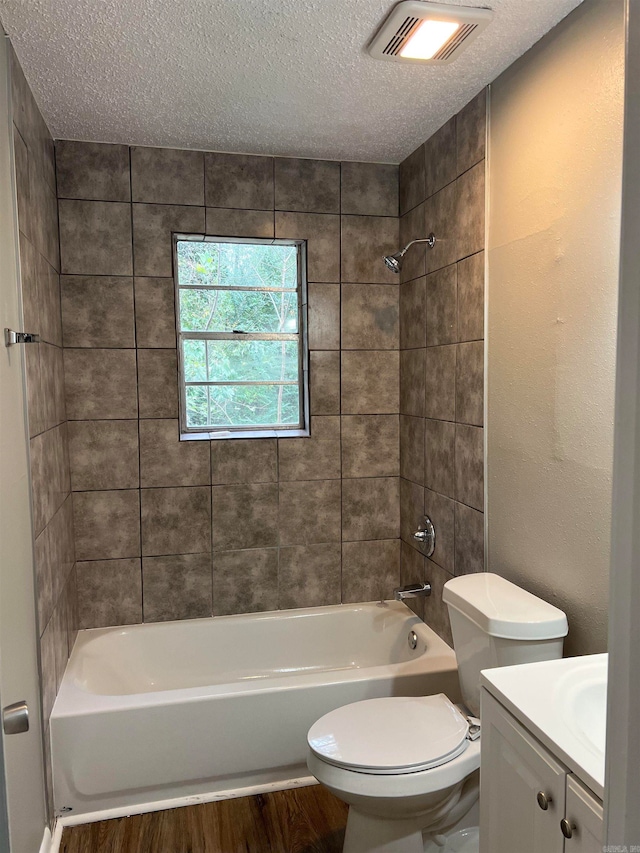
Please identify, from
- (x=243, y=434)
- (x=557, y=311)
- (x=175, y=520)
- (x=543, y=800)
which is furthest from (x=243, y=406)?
(x=543, y=800)

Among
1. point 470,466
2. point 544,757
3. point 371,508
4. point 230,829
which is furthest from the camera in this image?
point 371,508

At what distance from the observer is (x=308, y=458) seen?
3059 mm

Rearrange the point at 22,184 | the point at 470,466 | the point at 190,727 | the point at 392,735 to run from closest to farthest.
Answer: the point at 392,735 < the point at 22,184 < the point at 190,727 < the point at 470,466

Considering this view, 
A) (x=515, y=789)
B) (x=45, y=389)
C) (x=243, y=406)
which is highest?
(x=45, y=389)

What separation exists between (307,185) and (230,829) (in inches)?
105

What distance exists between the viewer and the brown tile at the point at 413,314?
2.81 meters

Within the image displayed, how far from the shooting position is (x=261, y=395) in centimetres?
314

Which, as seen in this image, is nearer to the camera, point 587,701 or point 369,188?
point 587,701

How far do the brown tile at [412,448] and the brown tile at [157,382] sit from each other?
111 cm

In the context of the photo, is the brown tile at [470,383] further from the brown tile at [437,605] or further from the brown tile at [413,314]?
the brown tile at [437,605]

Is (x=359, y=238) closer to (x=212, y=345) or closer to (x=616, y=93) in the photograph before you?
(x=212, y=345)

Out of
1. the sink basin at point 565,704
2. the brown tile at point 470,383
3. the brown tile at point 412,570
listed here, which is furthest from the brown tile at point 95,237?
the sink basin at point 565,704

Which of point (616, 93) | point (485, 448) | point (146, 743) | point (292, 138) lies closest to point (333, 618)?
point (146, 743)

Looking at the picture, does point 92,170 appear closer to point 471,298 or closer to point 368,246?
point 368,246
